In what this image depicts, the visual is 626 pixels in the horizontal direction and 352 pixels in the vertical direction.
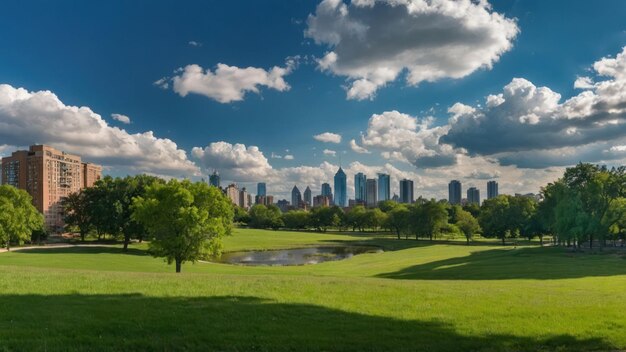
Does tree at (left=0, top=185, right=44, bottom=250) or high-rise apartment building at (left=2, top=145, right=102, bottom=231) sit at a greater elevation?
high-rise apartment building at (left=2, top=145, right=102, bottom=231)

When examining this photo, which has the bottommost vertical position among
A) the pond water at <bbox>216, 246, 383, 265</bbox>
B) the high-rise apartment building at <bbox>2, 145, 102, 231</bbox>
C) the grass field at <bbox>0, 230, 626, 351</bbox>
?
the pond water at <bbox>216, 246, 383, 265</bbox>

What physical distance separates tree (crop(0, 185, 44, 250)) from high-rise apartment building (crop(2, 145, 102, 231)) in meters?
61.7

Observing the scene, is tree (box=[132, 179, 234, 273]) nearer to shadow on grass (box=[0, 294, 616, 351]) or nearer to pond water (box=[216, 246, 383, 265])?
pond water (box=[216, 246, 383, 265])

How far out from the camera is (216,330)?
36.6 ft

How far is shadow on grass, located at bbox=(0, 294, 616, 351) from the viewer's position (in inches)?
395

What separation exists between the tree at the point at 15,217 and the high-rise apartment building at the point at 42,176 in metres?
61.7

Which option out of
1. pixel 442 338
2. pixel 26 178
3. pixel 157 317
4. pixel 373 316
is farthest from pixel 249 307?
pixel 26 178

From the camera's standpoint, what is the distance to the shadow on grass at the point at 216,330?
10039mm

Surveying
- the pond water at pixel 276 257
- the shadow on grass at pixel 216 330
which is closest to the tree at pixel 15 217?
the pond water at pixel 276 257

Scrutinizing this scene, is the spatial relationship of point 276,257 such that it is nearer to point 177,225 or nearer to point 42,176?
point 177,225

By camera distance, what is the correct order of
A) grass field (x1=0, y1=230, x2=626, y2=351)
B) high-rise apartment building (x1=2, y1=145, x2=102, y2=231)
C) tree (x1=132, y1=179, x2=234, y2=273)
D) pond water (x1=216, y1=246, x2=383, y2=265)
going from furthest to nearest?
high-rise apartment building (x1=2, y1=145, x2=102, y2=231)
pond water (x1=216, y1=246, x2=383, y2=265)
tree (x1=132, y1=179, x2=234, y2=273)
grass field (x1=0, y1=230, x2=626, y2=351)

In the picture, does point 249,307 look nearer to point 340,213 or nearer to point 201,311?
point 201,311

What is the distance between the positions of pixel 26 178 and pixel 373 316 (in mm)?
158776

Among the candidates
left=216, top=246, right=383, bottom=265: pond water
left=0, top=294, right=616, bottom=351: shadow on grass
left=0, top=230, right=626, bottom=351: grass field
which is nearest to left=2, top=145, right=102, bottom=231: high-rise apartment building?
left=216, top=246, right=383, bottom=265: pond water
